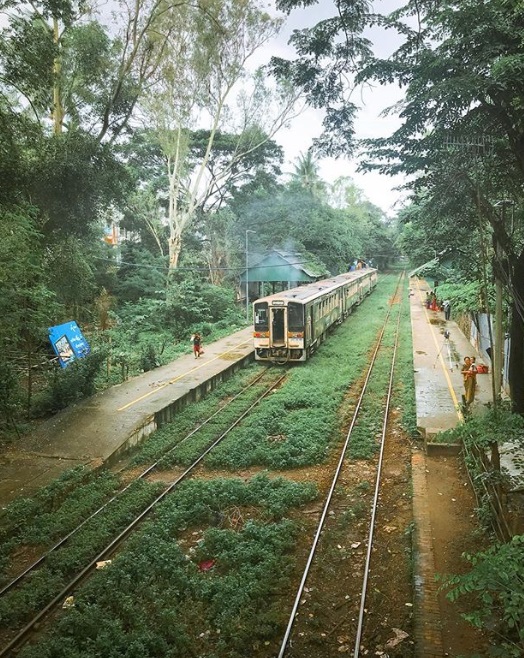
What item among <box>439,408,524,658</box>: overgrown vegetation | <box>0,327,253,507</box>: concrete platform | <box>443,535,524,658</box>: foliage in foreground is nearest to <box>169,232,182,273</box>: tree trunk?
<box>0,327,253,507</box>: concrete platform

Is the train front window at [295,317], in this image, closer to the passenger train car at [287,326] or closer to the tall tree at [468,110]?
the passenger train car at [287,326]

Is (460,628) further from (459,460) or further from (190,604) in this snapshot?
(459,460)

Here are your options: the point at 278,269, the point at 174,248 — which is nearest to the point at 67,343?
the point at 174,248

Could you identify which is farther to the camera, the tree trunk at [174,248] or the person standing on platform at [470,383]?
the tree trunk at [174,248]

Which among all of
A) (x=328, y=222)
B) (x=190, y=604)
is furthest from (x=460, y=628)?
(x=328, y=222)

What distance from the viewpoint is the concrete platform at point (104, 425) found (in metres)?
8.95

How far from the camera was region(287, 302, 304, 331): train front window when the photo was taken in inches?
632

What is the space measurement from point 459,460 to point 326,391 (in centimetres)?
481

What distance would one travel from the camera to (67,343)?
15.8 meters

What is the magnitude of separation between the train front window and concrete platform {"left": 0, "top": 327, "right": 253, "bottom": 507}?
7.73 ft

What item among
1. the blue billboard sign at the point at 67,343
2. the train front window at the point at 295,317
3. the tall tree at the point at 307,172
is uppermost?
the tall tree at the point at 307,172

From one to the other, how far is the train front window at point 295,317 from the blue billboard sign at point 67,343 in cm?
669

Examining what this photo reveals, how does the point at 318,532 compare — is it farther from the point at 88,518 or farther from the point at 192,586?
the point at 88,518

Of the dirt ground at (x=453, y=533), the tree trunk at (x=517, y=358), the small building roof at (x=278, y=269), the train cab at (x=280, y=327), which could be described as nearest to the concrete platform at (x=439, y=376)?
the dirt ground at (x=453, y=533)
